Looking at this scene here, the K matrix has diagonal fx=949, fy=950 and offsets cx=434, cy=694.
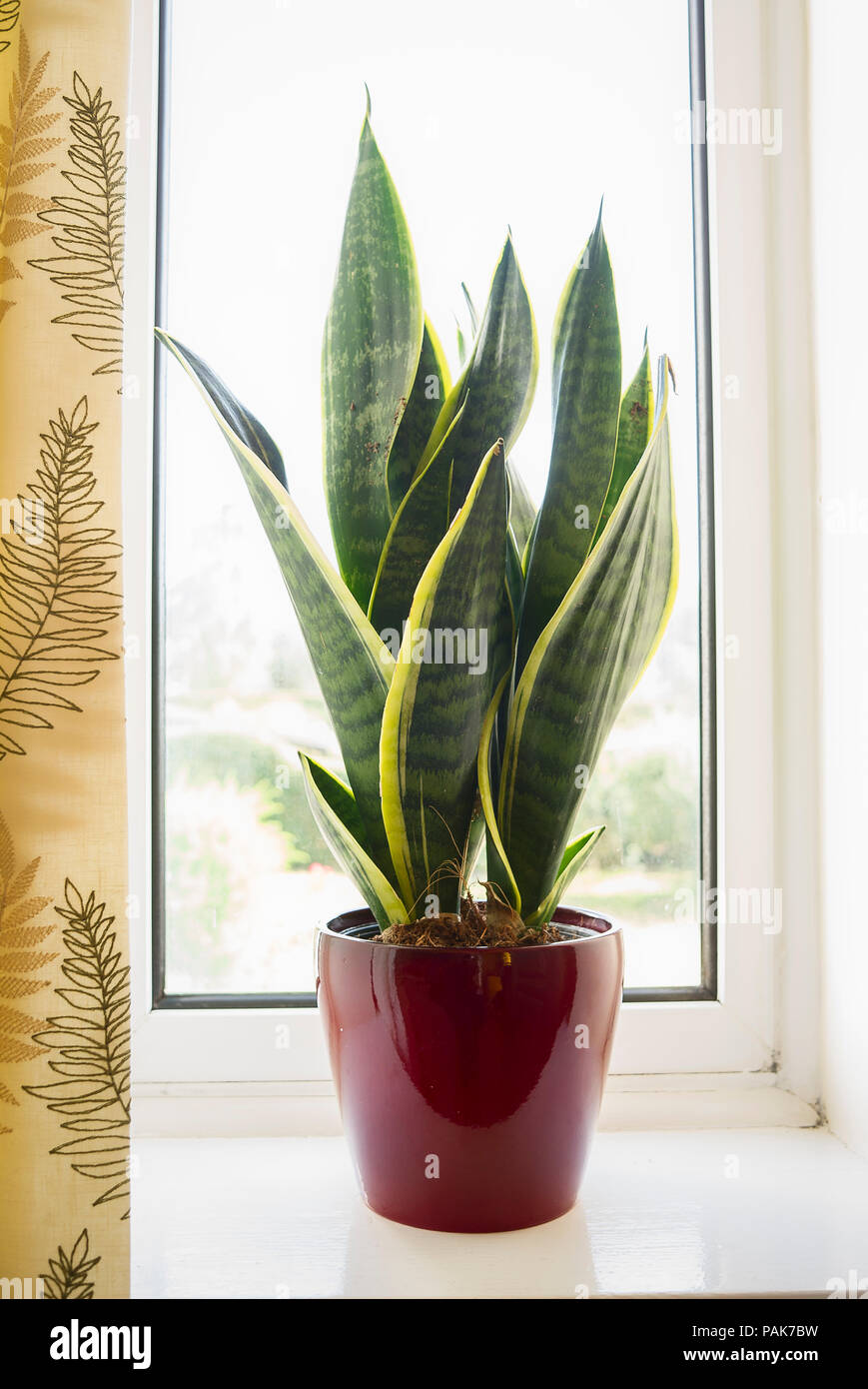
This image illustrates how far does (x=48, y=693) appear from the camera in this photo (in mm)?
536

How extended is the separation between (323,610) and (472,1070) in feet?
0.92

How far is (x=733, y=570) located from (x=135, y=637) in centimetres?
52

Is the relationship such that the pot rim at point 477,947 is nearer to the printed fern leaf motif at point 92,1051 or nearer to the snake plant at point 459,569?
the snake plant at point 459,569

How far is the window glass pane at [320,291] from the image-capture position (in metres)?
0.85

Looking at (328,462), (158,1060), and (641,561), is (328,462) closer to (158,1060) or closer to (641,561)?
(641,561)

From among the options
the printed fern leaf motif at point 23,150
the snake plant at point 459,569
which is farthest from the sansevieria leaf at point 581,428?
the printed fern leaf motif at point 23,150

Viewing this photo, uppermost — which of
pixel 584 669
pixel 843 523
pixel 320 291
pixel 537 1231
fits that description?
pixel 320 291

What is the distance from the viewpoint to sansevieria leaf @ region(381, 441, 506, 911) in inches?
20.7

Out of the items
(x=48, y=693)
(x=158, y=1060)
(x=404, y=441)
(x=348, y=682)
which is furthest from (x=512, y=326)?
(x=158, y=1060)

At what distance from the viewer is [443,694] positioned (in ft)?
1.79

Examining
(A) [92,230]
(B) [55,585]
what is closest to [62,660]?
(B) [55,585]

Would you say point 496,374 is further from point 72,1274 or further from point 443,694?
point 72,1274

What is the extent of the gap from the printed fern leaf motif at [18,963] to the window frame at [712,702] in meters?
0.27

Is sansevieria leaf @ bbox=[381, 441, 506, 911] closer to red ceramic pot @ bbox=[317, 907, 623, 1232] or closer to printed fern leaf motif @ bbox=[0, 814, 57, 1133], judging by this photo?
red ceramic pot @ bbox=[317, 907, 623, 1232]
